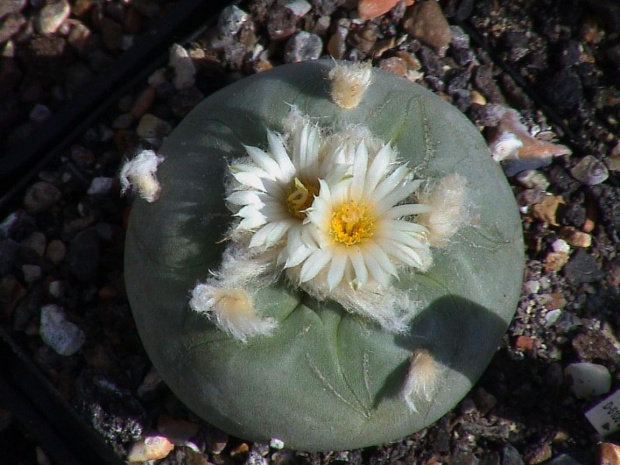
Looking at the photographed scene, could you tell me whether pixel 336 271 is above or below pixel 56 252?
above

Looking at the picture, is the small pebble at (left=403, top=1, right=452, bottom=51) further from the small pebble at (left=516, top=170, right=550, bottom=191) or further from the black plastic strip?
the black plastic strip

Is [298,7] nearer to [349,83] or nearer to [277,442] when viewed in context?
[349,83]

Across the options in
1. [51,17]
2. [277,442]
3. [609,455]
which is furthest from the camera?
[51,17]

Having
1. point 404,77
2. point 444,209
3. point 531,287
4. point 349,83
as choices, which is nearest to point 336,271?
point 444,209

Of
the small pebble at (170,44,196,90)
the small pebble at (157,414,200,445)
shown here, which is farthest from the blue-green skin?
the small pebble at (170,44,196,90)

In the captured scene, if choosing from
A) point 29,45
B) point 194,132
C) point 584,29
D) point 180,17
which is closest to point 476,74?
point 584,29
